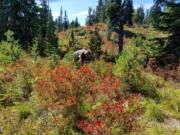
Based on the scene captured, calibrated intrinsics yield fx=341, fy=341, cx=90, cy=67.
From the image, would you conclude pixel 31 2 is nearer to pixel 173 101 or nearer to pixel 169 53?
pixel 169 53

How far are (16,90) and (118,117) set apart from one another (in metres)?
6.19

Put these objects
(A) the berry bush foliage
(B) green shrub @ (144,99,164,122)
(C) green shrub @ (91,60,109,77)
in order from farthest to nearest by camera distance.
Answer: (C) green shrub @ (91,60,109,77), (B) green shrub @ (144,99,164,122), (A) the berry bush foliage

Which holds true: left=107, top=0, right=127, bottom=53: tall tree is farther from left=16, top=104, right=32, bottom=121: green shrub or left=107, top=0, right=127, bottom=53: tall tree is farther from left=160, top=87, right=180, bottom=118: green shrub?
left=16, top=104, right=32, bottom=121: green shrub

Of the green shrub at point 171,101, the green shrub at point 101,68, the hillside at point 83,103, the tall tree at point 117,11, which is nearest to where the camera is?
the hillside at point 83,103

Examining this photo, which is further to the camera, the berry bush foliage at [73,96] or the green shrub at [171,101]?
the green shrub at [171,101]

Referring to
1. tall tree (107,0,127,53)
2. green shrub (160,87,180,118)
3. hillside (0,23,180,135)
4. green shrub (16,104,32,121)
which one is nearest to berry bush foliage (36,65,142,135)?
hillside (0,23,180,135)

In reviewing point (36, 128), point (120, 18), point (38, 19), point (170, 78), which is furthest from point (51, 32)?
point (36, 128)

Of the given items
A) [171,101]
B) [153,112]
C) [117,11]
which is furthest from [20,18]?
[153,112]

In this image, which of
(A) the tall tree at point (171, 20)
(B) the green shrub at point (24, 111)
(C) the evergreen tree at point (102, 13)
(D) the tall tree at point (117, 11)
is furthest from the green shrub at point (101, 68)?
(C) the evergreen tree at point (102, 13)

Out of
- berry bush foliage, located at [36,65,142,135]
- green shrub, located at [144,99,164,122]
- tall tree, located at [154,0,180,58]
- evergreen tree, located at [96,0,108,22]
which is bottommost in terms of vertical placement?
green shrub, located at [144,99,164,122]

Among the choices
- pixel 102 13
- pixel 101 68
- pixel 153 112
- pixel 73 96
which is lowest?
pixel 153 112

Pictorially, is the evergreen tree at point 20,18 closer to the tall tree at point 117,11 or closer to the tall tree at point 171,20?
the tall tree at point 117,11

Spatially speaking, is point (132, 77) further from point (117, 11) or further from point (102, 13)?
point (102, 13)

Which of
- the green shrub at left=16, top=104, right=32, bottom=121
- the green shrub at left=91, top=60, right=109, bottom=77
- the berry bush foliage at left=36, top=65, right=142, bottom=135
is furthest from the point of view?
the green shrub at left=91, top=60, right=109, bottom=77
